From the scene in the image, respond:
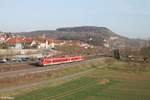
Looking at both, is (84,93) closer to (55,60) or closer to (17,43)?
(55,60)

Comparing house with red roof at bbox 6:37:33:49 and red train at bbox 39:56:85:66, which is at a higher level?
house with red roof at bbox 6:37:33:49

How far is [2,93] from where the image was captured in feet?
119

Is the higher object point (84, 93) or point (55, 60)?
point (55, 60)

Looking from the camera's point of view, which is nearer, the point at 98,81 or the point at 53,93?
the point at 53,93

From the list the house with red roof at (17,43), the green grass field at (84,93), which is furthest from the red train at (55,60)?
the house with red roof at (17,43)

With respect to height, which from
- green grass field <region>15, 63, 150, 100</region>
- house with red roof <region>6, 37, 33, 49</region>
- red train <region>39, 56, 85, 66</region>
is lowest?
green grass field <region>15, 63, 150, 100</region>

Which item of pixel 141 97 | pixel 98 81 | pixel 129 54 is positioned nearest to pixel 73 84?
pixel 98 81

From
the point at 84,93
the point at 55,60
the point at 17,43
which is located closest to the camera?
the point at 84,93

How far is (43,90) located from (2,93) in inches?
281

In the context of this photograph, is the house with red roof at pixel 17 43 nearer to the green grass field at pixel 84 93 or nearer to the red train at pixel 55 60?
the red train at pixel 55 60

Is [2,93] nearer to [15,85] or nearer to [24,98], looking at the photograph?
[24,98]

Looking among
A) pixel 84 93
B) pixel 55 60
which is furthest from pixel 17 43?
pixel 84 93

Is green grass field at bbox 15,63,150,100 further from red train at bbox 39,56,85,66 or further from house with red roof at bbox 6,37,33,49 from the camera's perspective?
house with red roof at bbox 6,37,33,49

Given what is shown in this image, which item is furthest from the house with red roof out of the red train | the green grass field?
the green grass field
